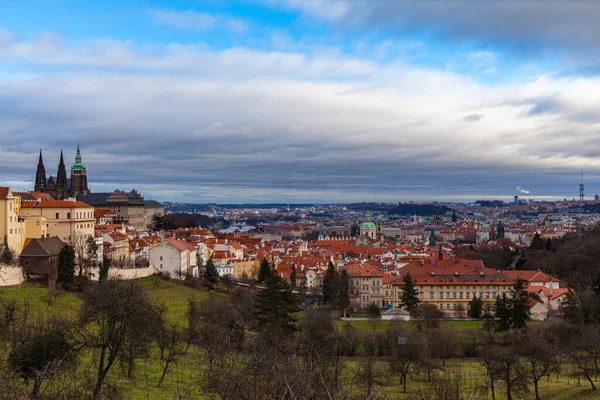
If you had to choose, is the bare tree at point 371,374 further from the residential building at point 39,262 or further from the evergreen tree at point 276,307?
the residential building at point 39,262

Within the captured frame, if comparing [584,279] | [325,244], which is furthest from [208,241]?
[325,244]

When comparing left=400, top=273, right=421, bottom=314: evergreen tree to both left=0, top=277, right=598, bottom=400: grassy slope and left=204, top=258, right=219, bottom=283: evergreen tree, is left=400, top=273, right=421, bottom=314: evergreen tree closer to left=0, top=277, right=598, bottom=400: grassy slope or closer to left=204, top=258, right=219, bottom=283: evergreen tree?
left=0, top=277, right=598, bottom=400: grassy slope

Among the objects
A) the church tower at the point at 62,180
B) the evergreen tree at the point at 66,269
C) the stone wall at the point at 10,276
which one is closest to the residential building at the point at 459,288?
the evergreen tree at the point at 66,269

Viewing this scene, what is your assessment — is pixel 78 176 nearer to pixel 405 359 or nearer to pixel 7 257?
pixel 7 257

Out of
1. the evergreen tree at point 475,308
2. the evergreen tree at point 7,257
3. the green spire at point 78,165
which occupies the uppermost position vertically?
the green spire at point 78,165

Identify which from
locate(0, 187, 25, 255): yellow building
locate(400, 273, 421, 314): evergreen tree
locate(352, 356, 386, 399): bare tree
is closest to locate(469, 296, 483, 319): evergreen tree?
locate(400, 273, 421, 314): evergreen tree

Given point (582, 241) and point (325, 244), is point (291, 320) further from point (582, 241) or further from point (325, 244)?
point (325, 244)
